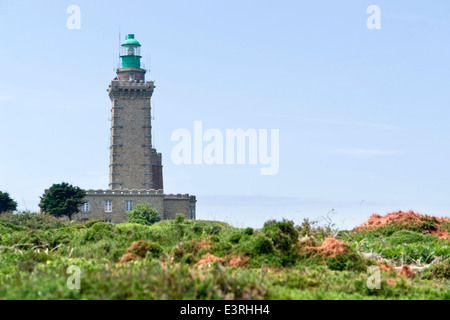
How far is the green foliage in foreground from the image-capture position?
41.5ft

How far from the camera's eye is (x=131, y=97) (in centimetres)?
9062

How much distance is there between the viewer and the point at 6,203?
73.4 m

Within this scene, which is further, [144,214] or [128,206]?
[128,206]

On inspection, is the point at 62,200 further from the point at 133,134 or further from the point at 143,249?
the point at 143,249

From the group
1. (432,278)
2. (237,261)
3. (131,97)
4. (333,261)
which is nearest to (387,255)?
(432,278)

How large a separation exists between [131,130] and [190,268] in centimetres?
7487

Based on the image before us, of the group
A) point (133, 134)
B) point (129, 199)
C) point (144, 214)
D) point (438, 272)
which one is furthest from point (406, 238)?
point (133, 134)

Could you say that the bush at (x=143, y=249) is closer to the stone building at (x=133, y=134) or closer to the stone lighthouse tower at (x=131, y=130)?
the stone building at (x=133, y=134)

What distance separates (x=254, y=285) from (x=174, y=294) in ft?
4.53

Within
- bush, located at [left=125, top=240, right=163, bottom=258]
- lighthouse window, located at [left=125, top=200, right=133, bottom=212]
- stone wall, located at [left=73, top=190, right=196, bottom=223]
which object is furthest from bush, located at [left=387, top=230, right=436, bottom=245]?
lighthouse window, located at [left=125, top=200, right=133, bottom=212]

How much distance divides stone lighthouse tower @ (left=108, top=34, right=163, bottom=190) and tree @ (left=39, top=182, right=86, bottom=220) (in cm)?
1045
